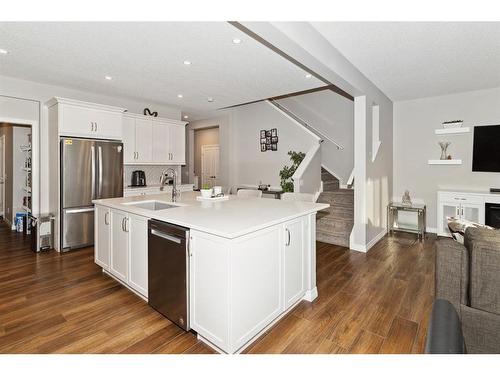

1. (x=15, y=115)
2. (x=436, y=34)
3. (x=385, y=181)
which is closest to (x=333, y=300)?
(x=436, y=34)

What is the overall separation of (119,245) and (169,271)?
992mm

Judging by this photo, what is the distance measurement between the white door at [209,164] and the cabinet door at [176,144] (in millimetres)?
→ 2401

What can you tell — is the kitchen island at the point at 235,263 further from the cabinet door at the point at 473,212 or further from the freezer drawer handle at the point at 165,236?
the cabinet door at the point at 473,212

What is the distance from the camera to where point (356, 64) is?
11.6 ft

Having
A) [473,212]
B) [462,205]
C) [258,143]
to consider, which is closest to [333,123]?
[258,143]

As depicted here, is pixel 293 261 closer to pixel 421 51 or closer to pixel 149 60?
pixel 421 51

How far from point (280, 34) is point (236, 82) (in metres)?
2.29

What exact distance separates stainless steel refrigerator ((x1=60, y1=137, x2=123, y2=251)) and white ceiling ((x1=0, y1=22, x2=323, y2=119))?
1051 millimetres

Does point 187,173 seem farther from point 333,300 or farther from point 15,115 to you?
point 333,300

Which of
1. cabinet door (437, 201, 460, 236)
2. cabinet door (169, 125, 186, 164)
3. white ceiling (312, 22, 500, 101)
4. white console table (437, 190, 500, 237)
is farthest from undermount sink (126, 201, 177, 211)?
cabinet door (437, 201, 460, 236)

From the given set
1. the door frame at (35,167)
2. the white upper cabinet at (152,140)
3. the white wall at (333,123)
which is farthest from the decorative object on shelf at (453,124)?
the door frame at (35,167)

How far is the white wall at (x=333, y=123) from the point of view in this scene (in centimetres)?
663

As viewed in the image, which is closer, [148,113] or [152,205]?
[152,205]

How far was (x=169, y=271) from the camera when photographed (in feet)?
7.18
